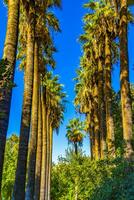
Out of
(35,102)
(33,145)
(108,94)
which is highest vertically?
(108,94)

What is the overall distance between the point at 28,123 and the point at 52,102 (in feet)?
94.5

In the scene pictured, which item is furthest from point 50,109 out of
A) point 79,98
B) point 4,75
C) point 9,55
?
point 4,75

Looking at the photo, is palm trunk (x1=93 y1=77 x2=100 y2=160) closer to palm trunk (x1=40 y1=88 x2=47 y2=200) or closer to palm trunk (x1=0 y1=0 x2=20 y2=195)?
palm trunk (x1=40 y1=88 x2=47 y2=200)

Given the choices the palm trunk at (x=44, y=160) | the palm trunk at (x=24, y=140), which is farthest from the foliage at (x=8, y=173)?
the palm trunk at (x=24, y=140)

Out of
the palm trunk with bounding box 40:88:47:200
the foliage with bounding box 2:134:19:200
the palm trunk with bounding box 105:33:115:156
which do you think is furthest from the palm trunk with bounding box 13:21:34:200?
the foliage with bounding box 2:134:19:200

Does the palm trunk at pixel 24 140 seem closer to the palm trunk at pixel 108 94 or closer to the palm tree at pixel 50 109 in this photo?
the palm trunk at pixel 108 94

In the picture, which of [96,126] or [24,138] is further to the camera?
[96,126]

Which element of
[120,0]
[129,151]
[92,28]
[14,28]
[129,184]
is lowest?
[129,184]

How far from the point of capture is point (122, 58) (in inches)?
723

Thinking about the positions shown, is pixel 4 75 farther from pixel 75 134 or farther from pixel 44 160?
pixel 75 134

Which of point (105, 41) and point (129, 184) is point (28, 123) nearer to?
point (129, 184)

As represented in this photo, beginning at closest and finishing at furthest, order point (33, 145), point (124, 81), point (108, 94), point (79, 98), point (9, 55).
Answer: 1. point (9, 55)
2. point (124, 81)
3. point (33, 145)
4. point (108, 94)
5. point (79, 98)

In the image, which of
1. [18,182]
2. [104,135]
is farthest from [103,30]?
[18,182]

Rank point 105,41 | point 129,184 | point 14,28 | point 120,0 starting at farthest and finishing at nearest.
A: point 105,41 → point 120,0 → point 14,28 → point 129,184
